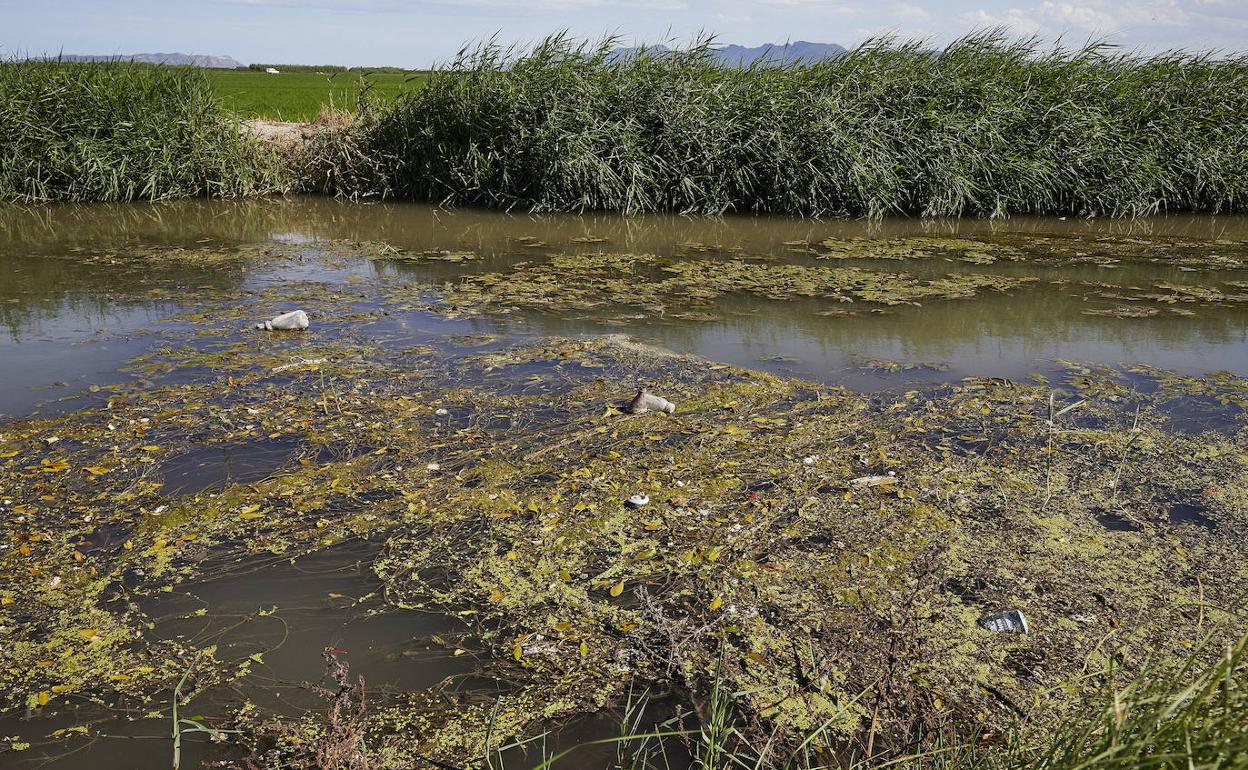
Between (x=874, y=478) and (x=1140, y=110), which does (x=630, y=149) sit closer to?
(x=1140, y=110)

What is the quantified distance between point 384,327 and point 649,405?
236 centimetres

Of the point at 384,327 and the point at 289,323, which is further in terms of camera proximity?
the point at 384,327

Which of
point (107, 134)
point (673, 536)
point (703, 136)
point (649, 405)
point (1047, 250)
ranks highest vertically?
point (703, 136)

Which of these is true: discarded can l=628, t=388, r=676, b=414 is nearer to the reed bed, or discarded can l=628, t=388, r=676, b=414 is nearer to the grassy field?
the reed bed

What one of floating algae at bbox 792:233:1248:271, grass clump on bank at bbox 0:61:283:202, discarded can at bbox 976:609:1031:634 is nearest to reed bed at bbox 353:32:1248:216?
floating algae at bbox 792:233:1248:271

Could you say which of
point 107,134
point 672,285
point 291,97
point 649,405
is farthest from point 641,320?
point 291,97

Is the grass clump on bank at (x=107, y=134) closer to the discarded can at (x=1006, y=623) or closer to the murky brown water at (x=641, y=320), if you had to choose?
the murky brown water at (x=641, y=320)

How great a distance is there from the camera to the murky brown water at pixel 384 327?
2.54 meters

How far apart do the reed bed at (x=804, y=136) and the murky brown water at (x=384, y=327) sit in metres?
0.51

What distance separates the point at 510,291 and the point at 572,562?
4.39 metres

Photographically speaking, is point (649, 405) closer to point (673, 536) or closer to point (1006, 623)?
point (673, 536)

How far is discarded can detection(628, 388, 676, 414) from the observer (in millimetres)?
4270

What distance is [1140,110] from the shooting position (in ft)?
39.4

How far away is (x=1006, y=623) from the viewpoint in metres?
2.63
